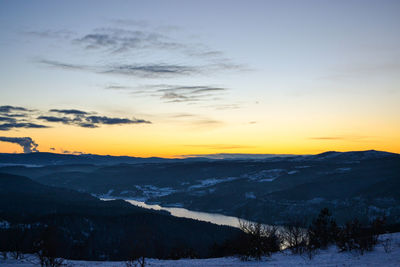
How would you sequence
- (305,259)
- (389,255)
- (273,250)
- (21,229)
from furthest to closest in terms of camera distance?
1. (21,229)
2. (273,250)
3. (305,259)
4. (389,255)

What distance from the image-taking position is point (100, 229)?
191375 millimetres

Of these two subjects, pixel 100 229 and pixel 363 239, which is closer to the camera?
pixel 363 239

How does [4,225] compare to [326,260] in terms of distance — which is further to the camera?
[4,225]

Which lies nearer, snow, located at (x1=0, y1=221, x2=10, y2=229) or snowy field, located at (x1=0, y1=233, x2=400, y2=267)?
snowy field, located at (x1=0, y1=233, x2=400, y2=267)

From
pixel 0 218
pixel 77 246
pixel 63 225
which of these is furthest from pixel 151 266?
pixel 0 218

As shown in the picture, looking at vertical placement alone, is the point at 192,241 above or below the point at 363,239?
below

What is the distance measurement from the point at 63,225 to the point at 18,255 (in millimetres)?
159567

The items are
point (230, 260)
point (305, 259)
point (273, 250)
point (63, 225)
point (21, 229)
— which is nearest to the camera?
point (305, 259)

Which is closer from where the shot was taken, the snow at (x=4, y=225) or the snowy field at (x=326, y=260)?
the snowy field at (x=326, y=260)

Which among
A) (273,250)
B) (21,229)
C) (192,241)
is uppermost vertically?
(273,250)

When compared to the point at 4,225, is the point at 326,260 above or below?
above

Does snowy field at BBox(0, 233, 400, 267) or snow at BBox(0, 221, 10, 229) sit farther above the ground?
snowy field at BBox(0, 233, 400, 267)

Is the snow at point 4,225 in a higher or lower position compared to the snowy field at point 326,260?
lower

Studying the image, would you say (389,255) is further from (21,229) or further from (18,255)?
(21,229)
